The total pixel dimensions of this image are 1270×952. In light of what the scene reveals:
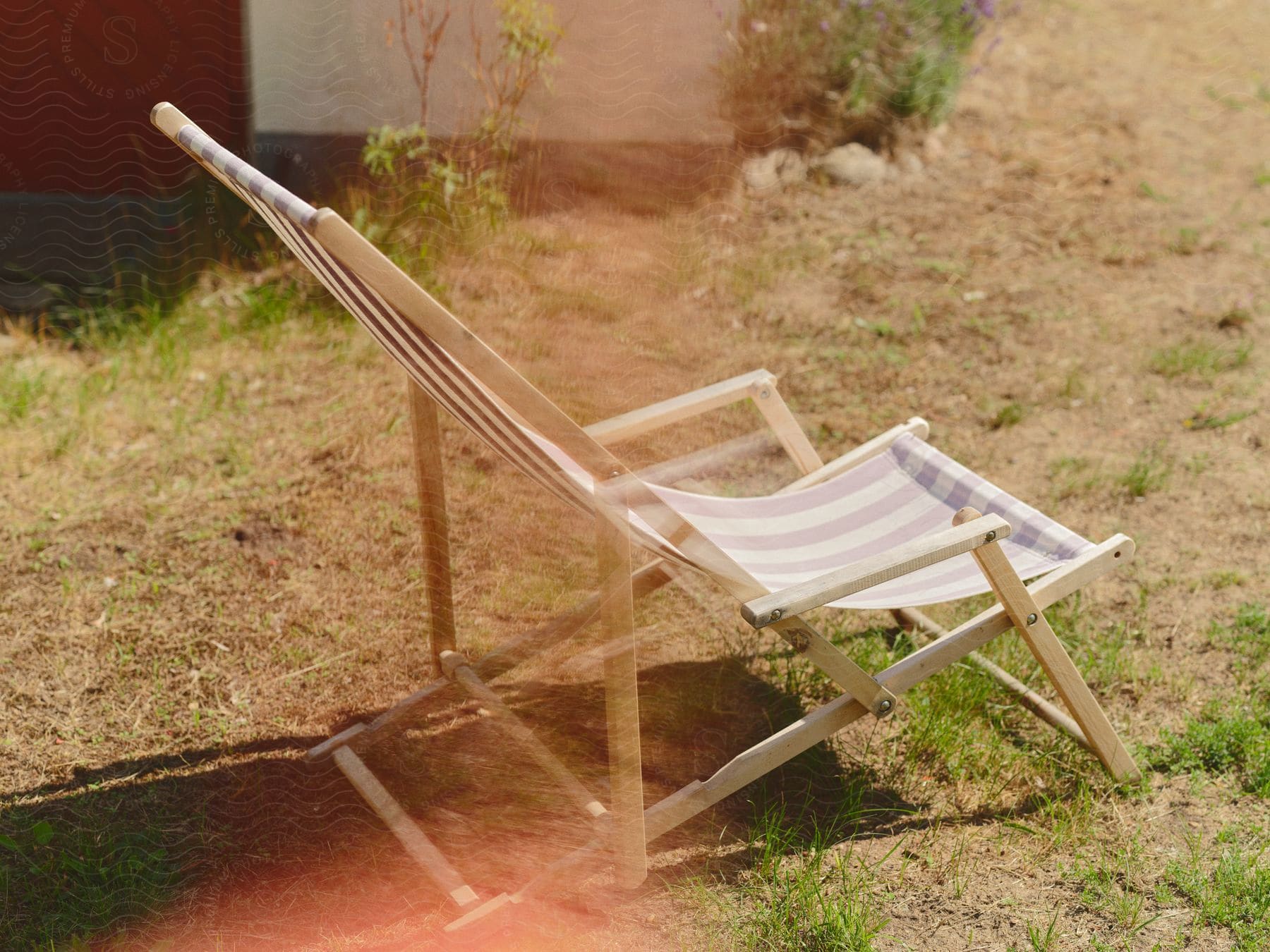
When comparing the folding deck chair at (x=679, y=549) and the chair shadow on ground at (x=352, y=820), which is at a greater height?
the folding deck chair at (x=679, y=549)

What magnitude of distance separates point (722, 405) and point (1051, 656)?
3.02ft

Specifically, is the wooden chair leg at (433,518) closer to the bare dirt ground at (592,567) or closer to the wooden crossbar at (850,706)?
the bare dirt ground at (592,567)

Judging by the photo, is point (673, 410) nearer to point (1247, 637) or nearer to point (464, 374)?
point (464, 374)

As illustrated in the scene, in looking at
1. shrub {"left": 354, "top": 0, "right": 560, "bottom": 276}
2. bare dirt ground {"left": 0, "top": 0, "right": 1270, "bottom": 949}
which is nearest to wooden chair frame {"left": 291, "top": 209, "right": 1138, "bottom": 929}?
bare dirt ground {"left": 0, "top": 0, "right": 1270, "bottom": 949}

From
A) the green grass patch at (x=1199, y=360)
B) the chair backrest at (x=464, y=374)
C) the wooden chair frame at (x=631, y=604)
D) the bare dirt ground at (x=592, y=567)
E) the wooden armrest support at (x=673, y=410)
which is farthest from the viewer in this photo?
the green grass patch at (x=1199, y=360)

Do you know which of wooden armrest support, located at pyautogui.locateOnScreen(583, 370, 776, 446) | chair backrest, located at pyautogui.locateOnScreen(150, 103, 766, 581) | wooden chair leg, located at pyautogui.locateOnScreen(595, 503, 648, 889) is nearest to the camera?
chair backrest, located at pyautogui.locateOnScreen(150, 103, 766, 581)

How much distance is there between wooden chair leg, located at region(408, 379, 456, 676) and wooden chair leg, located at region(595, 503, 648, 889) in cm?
64

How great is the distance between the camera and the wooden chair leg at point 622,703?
1815 millimetres

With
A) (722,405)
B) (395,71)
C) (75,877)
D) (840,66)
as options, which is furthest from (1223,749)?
(840,66)

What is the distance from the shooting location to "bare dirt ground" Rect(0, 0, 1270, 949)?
2.19 metres

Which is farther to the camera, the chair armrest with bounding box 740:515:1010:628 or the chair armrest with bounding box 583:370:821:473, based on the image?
the chair armrest with bounding box 583:370:821:473

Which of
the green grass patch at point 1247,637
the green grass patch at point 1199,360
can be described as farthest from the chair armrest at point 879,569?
→ the green grass patch at point 1199,360

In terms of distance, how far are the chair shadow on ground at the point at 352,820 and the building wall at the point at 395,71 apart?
8.75 feet

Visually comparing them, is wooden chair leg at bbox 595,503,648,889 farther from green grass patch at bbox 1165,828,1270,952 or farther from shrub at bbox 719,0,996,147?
shrub at bbox 719,0,996,147
